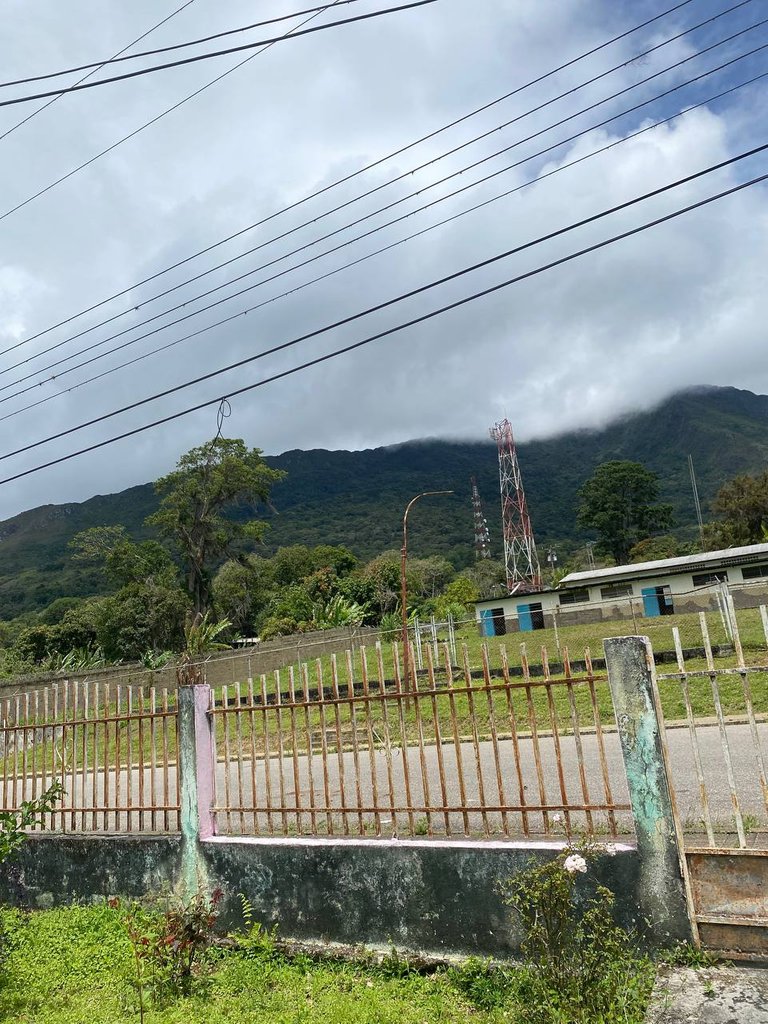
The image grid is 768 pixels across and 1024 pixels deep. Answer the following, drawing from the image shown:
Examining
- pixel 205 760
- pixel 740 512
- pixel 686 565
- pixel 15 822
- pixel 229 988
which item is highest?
pixel 740 512

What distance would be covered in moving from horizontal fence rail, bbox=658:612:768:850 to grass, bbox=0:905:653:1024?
3.65 feet

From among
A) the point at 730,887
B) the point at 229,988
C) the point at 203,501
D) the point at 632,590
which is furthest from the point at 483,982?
the point at 203,501

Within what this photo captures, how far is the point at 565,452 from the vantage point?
170m

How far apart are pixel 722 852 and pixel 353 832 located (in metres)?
2.51

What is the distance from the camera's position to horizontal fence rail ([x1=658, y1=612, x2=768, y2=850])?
4.11 m

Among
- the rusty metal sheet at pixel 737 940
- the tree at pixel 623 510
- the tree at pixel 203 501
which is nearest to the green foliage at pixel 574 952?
the rusty metal sheet at pixel 737 940

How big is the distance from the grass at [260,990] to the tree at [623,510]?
7804 cm

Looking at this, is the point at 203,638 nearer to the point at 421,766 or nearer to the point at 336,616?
the point at 336,616

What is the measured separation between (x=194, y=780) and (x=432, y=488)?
13427cm

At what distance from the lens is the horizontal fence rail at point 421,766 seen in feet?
15.3

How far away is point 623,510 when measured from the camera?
8044 centimetres

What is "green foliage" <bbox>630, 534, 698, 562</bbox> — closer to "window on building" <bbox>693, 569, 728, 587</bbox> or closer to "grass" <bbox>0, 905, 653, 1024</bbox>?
"window on building" <bbox>693, 569, 728, 587</bbox>

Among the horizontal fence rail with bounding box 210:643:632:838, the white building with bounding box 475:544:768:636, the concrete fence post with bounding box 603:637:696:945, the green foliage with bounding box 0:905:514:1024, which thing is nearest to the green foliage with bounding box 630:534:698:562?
the white building with bounding box 475:544:768:636

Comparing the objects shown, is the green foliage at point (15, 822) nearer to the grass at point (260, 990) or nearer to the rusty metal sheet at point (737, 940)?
the grass at point (260, 990)
